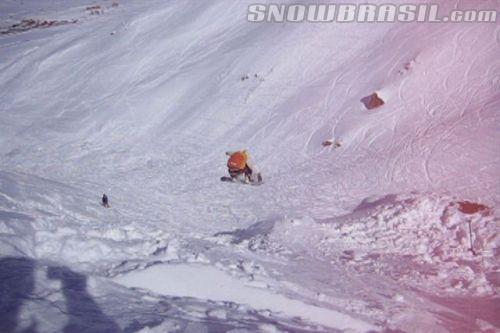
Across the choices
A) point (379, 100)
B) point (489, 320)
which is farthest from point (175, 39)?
point (489, 320)

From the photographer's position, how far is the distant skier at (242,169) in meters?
11.5

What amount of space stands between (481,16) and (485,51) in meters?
2.22

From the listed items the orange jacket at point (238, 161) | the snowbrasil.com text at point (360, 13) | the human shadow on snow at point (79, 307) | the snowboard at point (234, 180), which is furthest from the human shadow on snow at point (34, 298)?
the snowbrasil.com text at point (360, 13)

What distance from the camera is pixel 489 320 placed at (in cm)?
583

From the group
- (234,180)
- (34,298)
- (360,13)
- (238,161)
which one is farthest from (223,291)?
(360,13)

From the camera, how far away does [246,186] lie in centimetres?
1172

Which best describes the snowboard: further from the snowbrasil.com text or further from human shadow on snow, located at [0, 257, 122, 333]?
the snowbrasil.com text

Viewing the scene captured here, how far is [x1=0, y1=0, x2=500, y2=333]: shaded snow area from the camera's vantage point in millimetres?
5469

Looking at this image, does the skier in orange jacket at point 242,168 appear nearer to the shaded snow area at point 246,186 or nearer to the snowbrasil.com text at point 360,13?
the shaded snow area at point 246,186

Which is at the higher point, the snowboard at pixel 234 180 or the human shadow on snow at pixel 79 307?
the snowboard at pixel 234 180

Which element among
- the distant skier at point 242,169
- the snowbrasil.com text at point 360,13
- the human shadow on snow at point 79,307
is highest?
the snowbrasil.com text at point 360,13

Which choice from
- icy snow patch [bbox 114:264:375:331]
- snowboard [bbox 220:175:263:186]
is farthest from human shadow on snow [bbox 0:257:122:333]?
snowboard [bbox 220:175:263:186]

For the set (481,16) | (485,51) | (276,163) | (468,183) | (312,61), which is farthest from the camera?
(312,61)

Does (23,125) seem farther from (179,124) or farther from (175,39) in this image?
(175,39)
